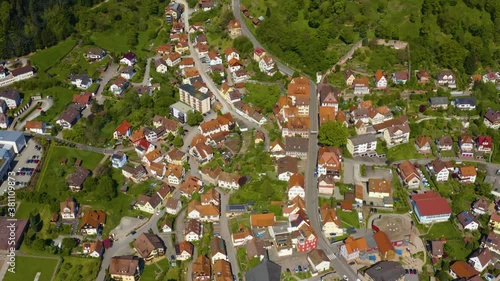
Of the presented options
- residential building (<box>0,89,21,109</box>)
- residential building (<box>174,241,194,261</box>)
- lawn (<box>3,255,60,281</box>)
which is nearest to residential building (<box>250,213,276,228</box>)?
residential building (<box>174,241,194,261</box>)

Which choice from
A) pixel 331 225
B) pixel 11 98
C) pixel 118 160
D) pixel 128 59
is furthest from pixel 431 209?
pixel 11 98

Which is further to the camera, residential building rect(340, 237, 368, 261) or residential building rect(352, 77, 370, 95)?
residential building rect(352, 77, 370, 95)

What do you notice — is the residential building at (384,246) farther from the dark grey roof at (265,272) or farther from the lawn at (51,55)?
the lawn at (51,55)

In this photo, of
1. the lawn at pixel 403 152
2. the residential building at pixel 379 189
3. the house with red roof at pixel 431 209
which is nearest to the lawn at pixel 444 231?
the house with red roof at pixel 431 209

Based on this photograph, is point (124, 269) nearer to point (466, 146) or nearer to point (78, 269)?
point (78, 269)

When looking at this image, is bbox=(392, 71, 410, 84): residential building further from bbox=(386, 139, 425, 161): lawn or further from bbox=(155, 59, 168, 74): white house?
bbox=(155, 59, 168, 74): white house
